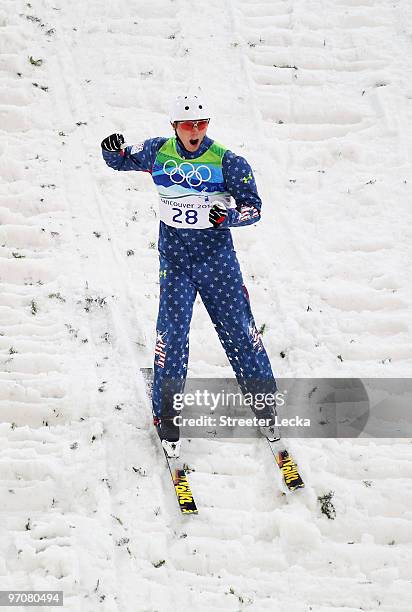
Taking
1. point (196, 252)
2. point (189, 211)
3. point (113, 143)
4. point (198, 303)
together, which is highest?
point (113, 143)

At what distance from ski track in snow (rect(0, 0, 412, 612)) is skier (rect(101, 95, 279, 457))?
0.66 m

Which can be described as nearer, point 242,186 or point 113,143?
point 242,186

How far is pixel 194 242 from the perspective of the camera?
559cm

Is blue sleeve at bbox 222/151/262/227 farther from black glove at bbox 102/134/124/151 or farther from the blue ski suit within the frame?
black glove at bbox 102/134/124/151

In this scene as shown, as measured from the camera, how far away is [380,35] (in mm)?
10891

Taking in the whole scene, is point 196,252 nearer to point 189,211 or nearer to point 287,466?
point 189,211

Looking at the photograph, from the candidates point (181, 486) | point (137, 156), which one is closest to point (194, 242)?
point (137, 156)

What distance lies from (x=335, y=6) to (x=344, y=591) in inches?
363

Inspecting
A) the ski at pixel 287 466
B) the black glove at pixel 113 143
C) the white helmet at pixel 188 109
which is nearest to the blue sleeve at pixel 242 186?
the white helmet at pixel 188 109

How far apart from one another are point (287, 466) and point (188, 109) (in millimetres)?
2890

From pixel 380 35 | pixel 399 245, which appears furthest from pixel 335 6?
pixel 399 245

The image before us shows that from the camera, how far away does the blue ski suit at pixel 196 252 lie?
17.7 ft

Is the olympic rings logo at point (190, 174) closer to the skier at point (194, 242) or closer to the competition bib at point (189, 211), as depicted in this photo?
the skier at point (194, 242)

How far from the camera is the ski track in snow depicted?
5.21 metres
